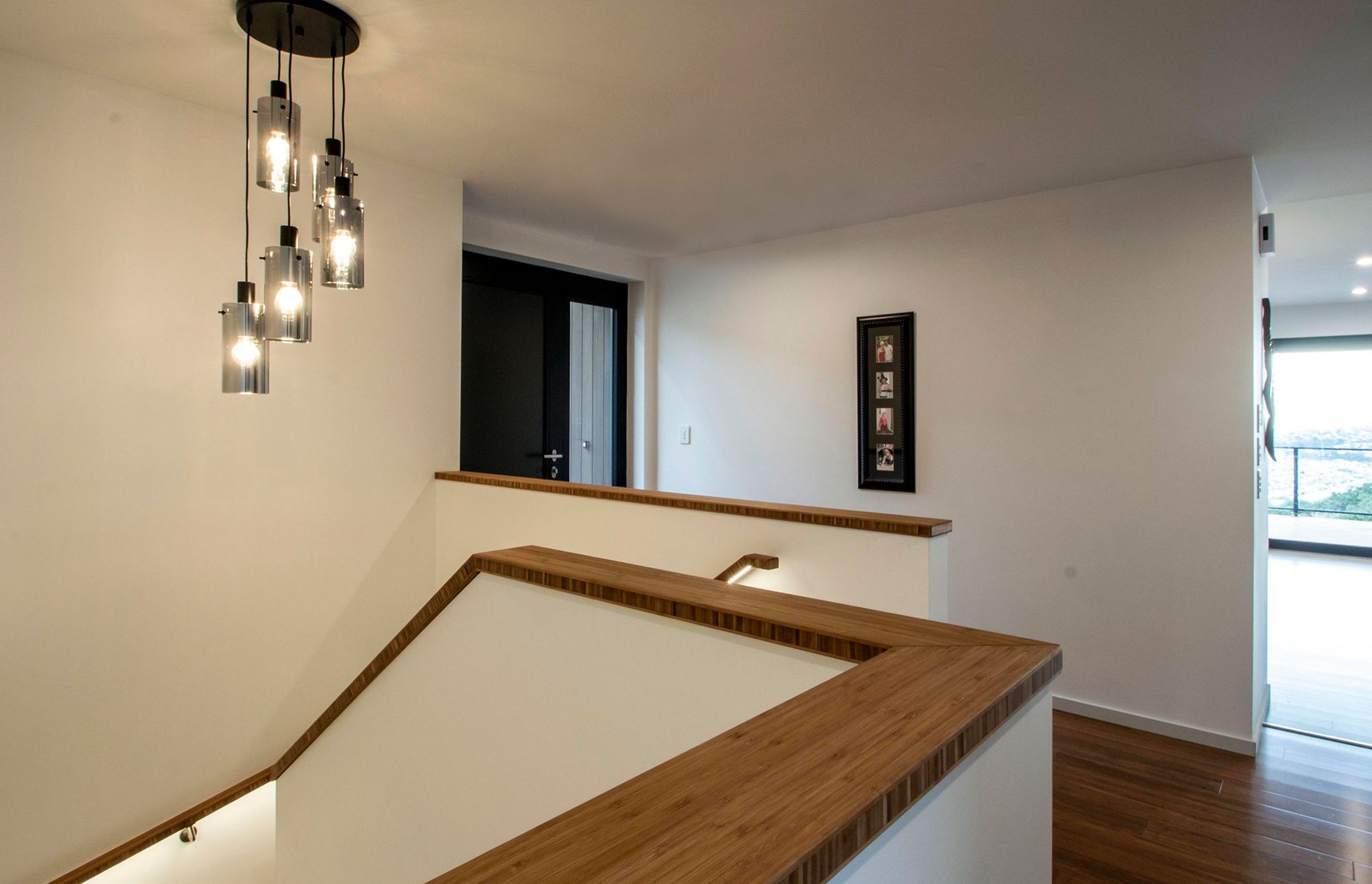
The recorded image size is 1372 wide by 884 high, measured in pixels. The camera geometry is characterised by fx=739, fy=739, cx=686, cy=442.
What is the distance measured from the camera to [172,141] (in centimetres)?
280

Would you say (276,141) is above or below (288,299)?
above

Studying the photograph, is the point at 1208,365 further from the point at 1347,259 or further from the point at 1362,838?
the point at 1347,259

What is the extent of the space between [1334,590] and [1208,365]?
14.5ft

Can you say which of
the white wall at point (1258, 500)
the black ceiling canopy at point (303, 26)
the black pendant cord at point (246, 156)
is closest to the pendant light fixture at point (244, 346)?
the black pendant cord at point (246, 156)

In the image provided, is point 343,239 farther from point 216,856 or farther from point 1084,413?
point 1084,413

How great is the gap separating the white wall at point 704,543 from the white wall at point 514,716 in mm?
809

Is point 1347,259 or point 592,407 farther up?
point 1347,259

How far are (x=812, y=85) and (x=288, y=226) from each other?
1772 mm

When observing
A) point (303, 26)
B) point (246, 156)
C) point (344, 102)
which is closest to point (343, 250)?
point (303, 26)

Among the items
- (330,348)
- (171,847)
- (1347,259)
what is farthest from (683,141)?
(1347,259)

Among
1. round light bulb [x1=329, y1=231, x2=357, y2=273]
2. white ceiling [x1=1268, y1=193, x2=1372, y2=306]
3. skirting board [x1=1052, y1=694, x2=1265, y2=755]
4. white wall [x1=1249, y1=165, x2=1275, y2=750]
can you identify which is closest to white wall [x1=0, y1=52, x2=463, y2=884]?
round light bulb [x1=329, y1=231, x2=357, y2=273]

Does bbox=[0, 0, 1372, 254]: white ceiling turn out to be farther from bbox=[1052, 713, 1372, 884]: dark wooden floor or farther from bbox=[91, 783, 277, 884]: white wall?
bbox=[91, 783, 277, 884]: white wall

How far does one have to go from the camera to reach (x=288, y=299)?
2.04 m

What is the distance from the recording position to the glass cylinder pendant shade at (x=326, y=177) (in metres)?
2.09
